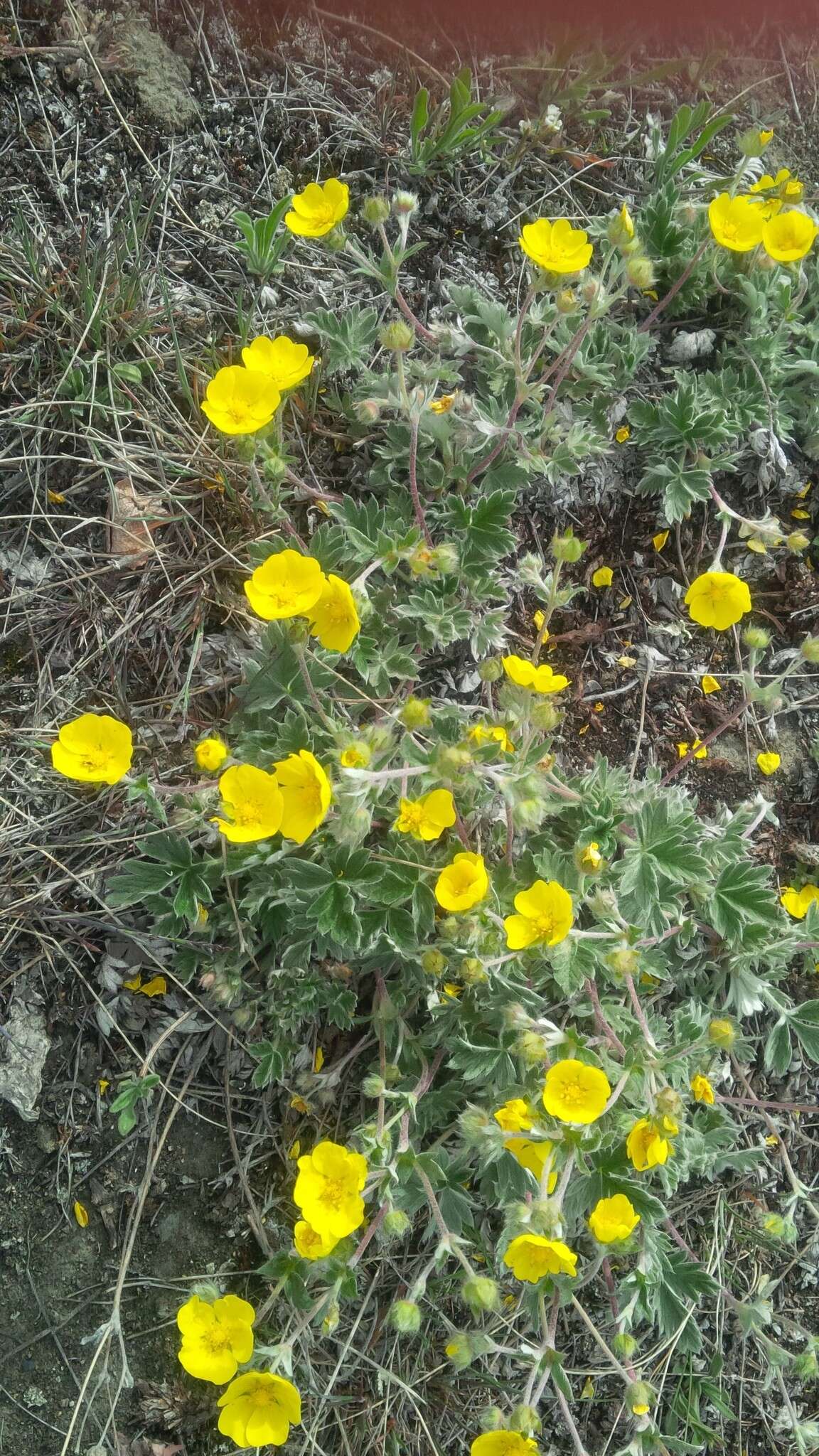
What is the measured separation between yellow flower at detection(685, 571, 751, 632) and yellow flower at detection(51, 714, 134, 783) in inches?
64.6

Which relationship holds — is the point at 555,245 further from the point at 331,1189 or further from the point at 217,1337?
the point at 217,1337

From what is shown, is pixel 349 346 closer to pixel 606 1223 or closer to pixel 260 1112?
pixel 260 1112

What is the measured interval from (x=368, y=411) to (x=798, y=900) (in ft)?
6.32

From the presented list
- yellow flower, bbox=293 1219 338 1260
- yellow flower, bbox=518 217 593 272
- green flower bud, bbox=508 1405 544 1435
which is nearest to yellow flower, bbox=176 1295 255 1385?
yellow flower, bbox=293 1219 338 1260

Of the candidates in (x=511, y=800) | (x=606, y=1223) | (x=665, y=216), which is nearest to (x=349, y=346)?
(x=665, y=216)

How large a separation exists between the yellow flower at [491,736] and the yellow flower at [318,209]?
143cm

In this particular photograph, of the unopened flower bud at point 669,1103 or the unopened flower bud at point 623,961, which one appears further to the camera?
the unopened flower bud at point 623,961

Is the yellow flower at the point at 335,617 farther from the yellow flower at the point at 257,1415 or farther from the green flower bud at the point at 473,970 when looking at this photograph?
the yellow flower at the point at 257,1415

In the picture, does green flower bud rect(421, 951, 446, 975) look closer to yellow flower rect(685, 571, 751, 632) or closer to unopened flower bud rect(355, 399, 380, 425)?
yellow flower rect(685, 571, 751, 632)

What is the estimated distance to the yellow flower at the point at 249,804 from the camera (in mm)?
2189

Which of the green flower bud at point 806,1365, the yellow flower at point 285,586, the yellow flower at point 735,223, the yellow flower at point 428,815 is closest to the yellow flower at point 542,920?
the yellow flower at point 428,815

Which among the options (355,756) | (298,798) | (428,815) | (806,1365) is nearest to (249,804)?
(298,798)

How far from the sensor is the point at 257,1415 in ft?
7.36

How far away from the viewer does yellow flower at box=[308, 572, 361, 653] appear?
A: 2281 mm
